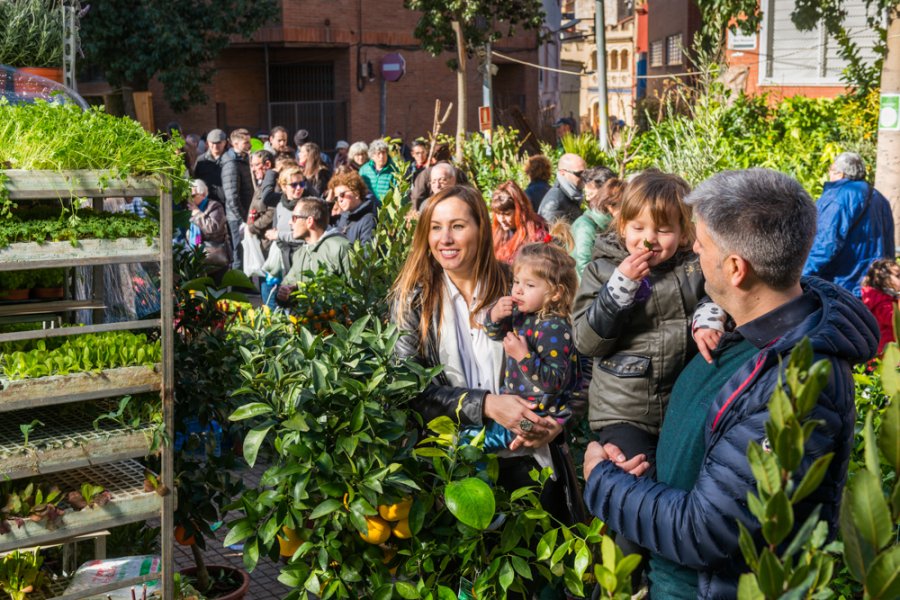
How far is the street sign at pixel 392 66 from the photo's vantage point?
28266 mm

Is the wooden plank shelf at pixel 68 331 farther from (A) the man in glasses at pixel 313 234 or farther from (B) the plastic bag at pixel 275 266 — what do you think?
(B) the plastic bag at pixel 275 266

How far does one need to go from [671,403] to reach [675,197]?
1.03m

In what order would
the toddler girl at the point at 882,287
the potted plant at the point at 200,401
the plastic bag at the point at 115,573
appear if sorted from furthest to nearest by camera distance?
the toddler girl at the point at 882,287, the potted plant at the point at 200,401, the plastic bag at the point at 115,573

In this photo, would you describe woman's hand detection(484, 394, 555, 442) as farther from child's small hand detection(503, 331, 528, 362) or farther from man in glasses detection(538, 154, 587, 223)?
man in glasses detection(538, 154, 587, 223)

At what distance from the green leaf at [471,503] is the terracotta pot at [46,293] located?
1891 mm

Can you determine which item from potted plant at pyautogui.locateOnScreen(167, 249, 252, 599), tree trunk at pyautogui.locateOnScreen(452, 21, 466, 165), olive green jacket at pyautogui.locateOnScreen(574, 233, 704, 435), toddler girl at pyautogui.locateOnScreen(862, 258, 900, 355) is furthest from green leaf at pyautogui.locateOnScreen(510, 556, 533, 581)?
tree trunk at pyautogui.locateOnScreen(452, 21, 466, 165)

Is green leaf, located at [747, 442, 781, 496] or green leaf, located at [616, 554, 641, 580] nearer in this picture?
green leaf, located at [747, 442, 781, 496]

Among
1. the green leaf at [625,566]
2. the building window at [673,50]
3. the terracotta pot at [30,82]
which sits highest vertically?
the building window at [673,50]

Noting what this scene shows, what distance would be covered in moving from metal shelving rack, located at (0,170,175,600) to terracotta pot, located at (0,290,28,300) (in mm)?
520

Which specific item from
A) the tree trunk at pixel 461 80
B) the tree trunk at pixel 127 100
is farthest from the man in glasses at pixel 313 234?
the tree trunk at pixel 127 100

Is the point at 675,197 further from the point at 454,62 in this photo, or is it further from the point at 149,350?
the point at 454,62

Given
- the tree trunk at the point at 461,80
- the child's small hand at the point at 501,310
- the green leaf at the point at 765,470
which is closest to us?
the green leaf at the point at 765,470

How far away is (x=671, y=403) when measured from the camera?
2521 mm

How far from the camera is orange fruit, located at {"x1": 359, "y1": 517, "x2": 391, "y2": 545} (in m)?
3.11
